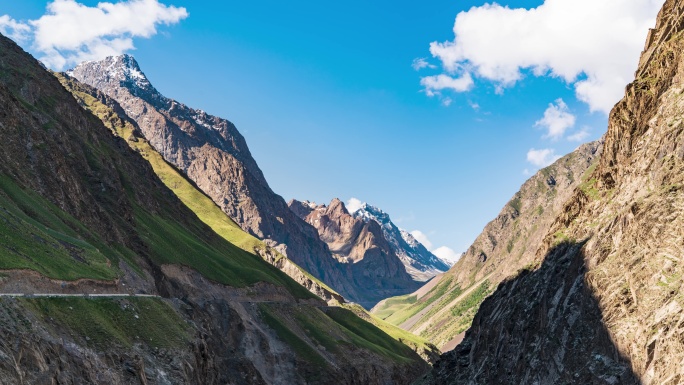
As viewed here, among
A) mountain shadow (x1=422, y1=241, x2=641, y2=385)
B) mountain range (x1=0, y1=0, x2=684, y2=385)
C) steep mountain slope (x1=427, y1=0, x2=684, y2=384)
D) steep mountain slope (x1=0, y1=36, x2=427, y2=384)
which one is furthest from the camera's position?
mountain shadow (x1=422, y1=241, x2=641, y2=385)

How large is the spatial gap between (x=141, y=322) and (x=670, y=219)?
57327mm

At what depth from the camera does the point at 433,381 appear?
348 ft

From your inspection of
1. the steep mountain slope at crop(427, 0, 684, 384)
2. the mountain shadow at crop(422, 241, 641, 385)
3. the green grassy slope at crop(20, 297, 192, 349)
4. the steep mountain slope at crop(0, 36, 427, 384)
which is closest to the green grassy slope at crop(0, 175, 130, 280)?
the steep mountain slope at crop(0, 36, 427, 384)

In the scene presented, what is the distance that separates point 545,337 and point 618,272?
1355 cm

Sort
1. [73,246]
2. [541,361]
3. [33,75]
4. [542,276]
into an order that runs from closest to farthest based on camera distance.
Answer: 1. [541,361]
2. [73,246]
3. [542,276]
4. [33,75]

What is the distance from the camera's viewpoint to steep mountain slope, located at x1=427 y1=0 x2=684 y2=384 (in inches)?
2111

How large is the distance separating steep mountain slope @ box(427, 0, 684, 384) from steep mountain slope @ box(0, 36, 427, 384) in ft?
135

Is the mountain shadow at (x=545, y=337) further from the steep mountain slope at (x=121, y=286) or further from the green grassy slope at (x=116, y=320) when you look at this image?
the green grassy slope at (x=116, y=320)

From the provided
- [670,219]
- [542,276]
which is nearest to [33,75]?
[542,276]

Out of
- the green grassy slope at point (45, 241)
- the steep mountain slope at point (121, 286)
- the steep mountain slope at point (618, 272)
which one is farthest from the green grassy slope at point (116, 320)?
the steep mountain slope at point (618, 272)

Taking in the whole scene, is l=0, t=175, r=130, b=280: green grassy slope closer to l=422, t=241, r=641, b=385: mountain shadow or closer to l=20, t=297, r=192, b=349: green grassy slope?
l=20, t=297, r=192, b=349: green grassy slope

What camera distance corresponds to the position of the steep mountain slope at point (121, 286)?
5125cm

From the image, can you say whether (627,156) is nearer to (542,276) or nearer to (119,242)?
(542,276)

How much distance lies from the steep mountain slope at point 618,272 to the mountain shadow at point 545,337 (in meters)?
0.16
